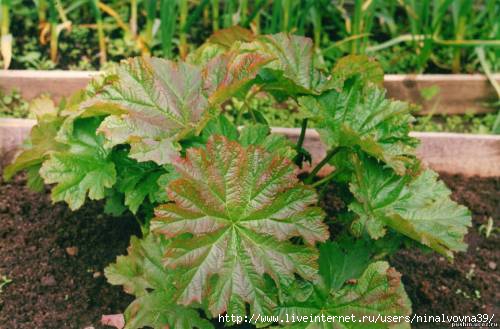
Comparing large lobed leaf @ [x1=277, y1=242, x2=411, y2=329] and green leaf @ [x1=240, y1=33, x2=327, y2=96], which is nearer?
large lobed leaf @ [x1=277, y1=242, x2=411, y2=329]

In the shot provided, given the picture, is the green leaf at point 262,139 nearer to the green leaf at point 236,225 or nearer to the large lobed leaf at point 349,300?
the green leaf at point 236,225

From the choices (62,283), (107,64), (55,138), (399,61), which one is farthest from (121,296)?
(399,61)

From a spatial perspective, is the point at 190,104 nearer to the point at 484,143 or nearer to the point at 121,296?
the point at 121,296

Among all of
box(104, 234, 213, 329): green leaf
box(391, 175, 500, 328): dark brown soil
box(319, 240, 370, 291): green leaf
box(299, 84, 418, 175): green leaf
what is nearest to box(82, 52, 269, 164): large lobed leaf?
box(299, 84, 418, 175): green leaf

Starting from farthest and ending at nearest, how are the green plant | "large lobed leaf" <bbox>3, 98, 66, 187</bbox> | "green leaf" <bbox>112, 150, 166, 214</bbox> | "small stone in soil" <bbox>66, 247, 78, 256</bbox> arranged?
"small stone in soil" <bbox>66, 247, 78, 256</bbox> → the green plant → "large lobed leaf" <bbox>3, 98, 66, 187</bbox> → "green leaf" <bbox>112, 150, 166, 214</bbox>

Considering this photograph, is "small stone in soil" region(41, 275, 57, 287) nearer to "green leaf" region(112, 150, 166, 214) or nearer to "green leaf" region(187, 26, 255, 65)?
"green leaf" region(112, 150, 166, 214)
